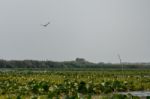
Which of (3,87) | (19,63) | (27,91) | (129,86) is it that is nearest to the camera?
(27,91)

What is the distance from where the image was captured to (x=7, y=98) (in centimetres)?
1376

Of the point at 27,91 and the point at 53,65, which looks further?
the point at 53,65

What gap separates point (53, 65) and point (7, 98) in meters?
66.0

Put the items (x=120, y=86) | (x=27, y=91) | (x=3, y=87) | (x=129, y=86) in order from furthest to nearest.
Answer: (x=129, y=86), (x=120, y=86), (x=3, y=87), (x=27, y=91)

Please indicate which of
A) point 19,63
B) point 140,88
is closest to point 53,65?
point 19,63

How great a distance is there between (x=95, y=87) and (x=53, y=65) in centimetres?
6070

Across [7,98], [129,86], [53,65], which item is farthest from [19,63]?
[7,98]

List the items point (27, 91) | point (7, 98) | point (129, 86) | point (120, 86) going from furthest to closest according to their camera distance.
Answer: point (129, 86)
point (120, 86)
point (27, 91)
point (7, 98)

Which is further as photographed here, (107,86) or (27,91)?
(107,86)

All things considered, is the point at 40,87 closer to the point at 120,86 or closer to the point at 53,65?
the point at 120,86

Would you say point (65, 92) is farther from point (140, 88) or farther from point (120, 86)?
point (140, 88)

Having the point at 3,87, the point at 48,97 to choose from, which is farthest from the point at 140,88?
the point at 48,97

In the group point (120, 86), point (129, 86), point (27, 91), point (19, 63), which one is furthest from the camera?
point (19, 63)

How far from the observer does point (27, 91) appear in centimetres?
1759
